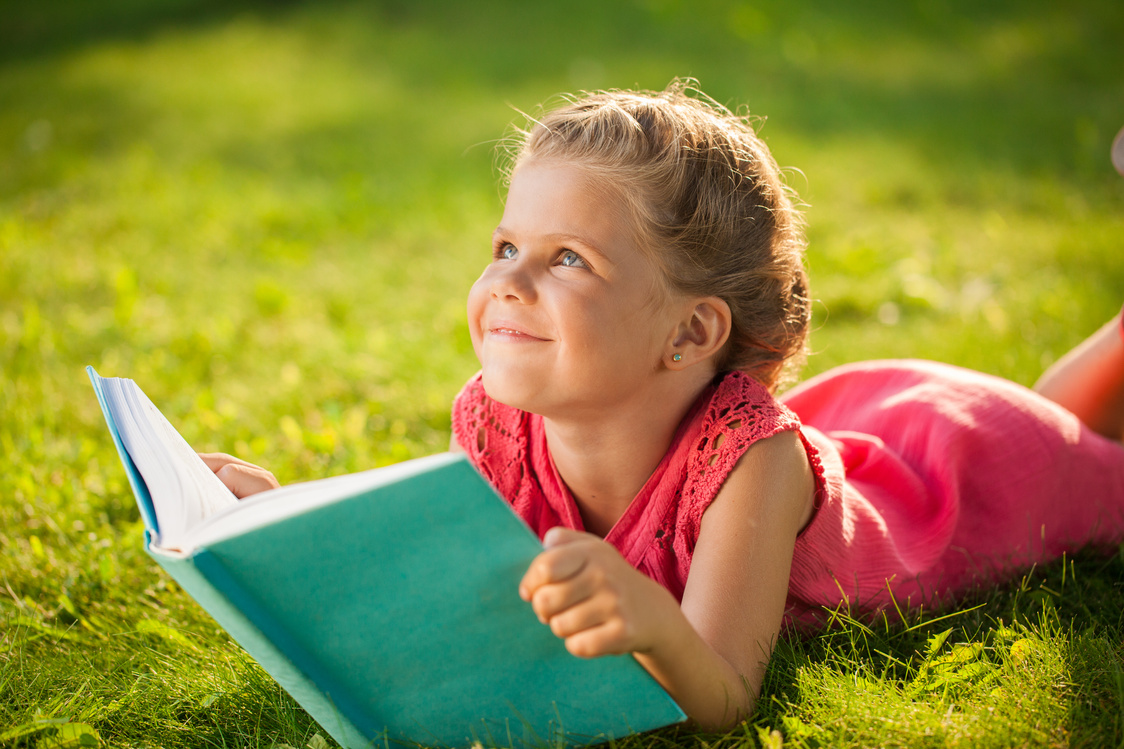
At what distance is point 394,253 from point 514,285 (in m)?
3.22

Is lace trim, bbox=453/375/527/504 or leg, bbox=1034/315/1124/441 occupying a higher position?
leg, bbox=1034/315/1124/441

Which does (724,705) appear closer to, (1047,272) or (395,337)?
(395,337)

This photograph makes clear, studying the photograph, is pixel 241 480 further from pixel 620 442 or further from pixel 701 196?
pixel 701 196

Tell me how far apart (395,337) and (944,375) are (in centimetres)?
200

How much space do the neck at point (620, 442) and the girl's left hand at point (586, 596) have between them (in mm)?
503

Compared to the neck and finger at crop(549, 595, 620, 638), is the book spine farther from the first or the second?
the neck

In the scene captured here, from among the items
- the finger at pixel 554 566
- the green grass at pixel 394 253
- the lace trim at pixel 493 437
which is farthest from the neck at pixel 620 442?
the finger at pixel 554 566

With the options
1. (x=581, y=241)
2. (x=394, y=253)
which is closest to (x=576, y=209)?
(x=581, y=241)

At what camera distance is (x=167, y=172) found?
546 cm

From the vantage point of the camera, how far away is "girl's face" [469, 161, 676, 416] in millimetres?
1481

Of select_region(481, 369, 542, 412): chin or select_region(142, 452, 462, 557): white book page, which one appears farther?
select_region(481, 369, 542, 412): chin

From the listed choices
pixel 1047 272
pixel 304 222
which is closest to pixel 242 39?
pixel 304 222

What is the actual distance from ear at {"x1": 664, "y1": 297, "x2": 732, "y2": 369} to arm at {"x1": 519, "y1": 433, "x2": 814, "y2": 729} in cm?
20

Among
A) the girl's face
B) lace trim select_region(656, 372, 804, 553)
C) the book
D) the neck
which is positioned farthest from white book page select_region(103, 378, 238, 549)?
lace trim select_region(656, 372, 804, 553)
